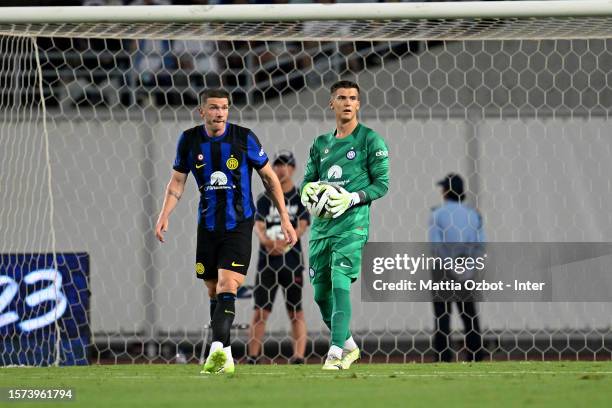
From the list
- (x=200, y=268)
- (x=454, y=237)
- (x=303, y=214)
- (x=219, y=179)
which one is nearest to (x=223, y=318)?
(x=200, y=268)

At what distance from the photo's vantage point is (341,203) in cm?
730

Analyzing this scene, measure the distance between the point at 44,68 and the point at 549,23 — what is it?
5.78 metres

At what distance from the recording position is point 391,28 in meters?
8.81

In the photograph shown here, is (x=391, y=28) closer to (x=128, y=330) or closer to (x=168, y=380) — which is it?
(x=168, y=380)

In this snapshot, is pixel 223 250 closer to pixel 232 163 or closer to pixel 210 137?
pixel 232 163

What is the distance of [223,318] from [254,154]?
99 centimetres

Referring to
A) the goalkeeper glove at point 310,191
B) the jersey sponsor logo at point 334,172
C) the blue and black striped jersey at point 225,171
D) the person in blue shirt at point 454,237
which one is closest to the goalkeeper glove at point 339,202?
the goalkeeper glove at point 310,191

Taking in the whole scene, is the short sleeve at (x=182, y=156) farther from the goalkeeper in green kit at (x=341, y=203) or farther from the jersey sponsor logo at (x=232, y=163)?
the goalkeeper in green kit at (x=341, y=203)

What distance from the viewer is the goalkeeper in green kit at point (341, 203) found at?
7.34 m

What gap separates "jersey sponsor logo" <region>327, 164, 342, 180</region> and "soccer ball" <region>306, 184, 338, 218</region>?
0.56 ft

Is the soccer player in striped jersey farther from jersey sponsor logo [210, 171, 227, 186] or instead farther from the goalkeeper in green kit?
the goalkeeper in green kit

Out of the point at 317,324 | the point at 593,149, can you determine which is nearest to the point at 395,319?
the point at 317,324

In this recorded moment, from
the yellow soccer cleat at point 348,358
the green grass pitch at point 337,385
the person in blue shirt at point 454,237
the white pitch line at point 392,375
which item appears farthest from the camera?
the person in blue shirt at point 454,237

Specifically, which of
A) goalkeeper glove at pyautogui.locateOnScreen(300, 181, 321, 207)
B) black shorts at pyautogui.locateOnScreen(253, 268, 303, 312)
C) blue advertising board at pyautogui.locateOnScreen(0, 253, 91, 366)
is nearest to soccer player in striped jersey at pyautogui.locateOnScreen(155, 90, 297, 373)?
goalkeeper glove at pyautogui.locateOnScreen(300, 181, 321, 207)
